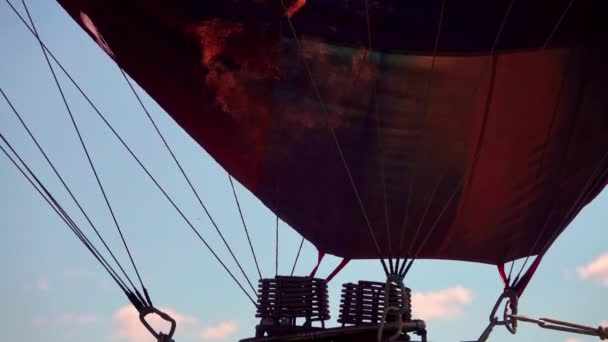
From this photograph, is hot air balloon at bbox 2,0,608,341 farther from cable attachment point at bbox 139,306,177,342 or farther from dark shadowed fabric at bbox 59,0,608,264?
cable attachment point at bbox 139,306,177,342

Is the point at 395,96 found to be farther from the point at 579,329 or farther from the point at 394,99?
the point at 579,329

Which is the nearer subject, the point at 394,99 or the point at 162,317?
the point at 162,317

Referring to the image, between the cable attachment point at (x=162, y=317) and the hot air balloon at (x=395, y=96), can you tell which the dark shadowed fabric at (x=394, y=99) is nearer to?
the hot air balloon at (x=395, y=96)

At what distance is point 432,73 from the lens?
9.20 m

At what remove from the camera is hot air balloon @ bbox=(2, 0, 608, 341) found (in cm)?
903

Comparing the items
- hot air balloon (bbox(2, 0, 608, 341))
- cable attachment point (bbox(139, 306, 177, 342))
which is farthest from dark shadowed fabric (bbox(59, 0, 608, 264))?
cable attachment point (bbox(139, 306, 177, 342))

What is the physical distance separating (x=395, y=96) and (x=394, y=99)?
0.04m

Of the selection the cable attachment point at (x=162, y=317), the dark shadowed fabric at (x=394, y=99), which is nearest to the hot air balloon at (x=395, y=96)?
the dark shadowed fabric at (x=394, y=99)

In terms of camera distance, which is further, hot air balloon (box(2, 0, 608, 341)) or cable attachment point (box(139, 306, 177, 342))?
hot air balloon (box(2, 0, 608, 341))

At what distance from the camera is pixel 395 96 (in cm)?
936

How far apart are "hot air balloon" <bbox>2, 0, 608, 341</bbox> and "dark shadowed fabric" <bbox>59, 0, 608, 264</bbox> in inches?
0.6

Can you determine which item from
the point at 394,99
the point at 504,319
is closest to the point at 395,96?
the point at 394,99

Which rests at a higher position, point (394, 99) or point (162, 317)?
point (394, 99)

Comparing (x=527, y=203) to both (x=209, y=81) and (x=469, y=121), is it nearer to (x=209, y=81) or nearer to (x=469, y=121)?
(x=469, y=121)
